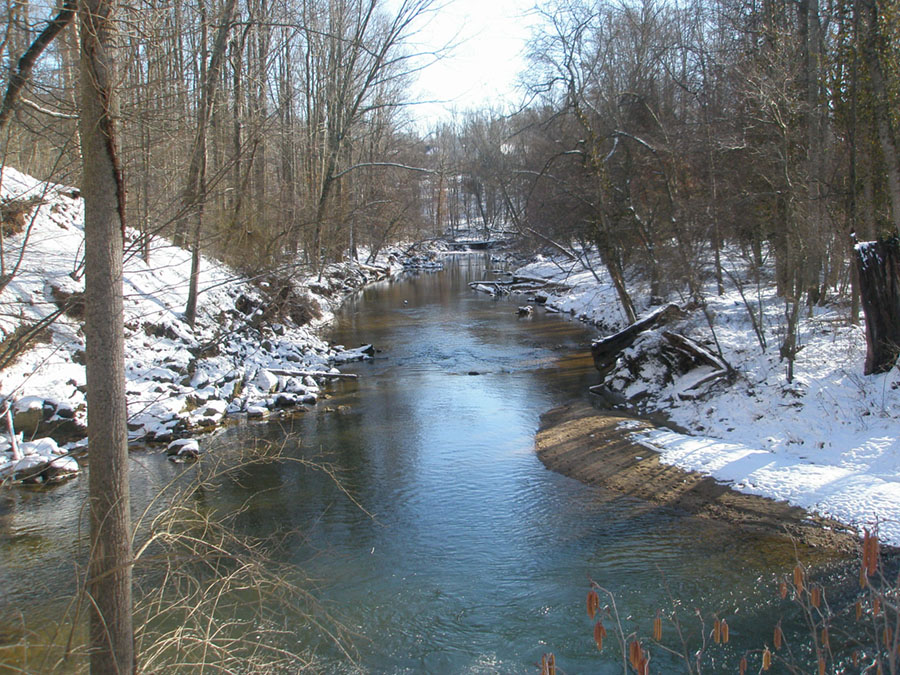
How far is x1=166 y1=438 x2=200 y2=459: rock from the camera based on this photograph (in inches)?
429

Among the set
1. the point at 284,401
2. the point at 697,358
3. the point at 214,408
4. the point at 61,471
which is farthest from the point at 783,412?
the point at 61,471

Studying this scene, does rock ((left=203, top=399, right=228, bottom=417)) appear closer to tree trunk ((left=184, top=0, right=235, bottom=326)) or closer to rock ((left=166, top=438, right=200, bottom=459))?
rock ((left=166, top=438, right=200, bottom=459))

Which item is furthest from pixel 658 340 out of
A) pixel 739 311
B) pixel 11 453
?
pixel 11 453

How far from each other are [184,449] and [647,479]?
7424 millimetres

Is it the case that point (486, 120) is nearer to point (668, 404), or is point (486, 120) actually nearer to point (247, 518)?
point (668, 404)

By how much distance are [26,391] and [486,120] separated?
224 feet

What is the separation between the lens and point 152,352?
14352 millimetres

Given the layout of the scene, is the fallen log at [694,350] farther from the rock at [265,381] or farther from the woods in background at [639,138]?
the rock at [265,381]

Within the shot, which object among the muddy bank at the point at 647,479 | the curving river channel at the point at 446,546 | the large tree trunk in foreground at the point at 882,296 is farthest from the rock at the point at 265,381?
the large tree trunk in foreground at the point at 882,296

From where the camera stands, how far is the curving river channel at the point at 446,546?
6.20m

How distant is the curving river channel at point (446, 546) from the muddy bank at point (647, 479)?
0.32 metres

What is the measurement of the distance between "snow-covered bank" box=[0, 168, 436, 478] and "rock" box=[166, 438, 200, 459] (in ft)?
2.09

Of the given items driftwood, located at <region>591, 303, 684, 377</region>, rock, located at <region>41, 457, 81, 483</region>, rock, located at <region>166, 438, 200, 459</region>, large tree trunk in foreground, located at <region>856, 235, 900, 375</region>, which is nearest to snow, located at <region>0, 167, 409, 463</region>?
rock, located at <region>166, 438, 200, 459</region>

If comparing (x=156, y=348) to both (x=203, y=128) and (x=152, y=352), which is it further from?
(x=203, y=128)
